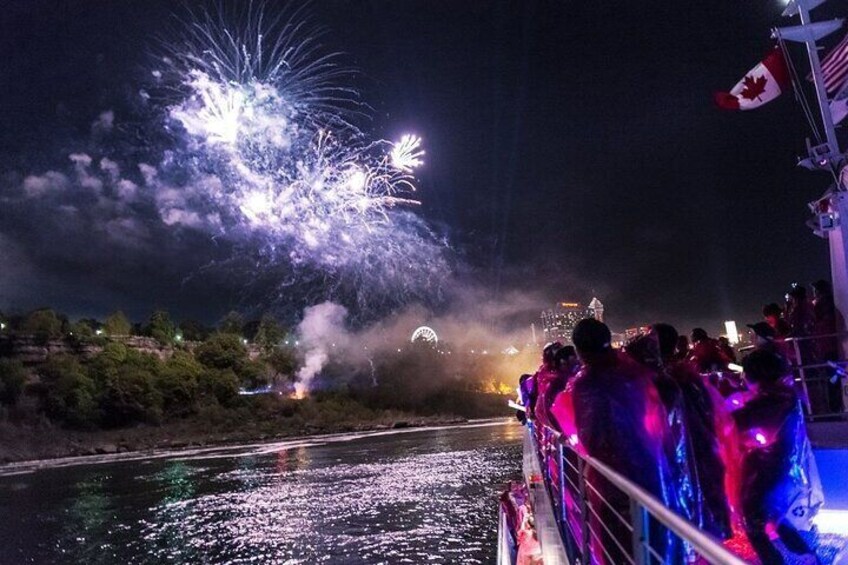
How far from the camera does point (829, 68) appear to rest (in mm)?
11953

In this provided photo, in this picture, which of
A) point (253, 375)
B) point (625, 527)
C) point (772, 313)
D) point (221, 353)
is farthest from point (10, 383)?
point (625, 527)

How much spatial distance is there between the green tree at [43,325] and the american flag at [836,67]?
107 metres

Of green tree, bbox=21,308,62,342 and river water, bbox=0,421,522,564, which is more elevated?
green tree, bbox=21,308,62,342

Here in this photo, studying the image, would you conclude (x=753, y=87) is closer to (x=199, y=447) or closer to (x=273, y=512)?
(x=273, y=512)

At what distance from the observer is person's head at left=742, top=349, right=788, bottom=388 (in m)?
4.27

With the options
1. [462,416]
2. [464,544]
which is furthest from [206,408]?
[464,544]

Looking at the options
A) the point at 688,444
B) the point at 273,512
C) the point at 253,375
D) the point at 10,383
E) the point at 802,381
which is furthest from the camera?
the point at 253,375

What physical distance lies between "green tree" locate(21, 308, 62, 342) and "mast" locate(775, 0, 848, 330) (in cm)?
10707

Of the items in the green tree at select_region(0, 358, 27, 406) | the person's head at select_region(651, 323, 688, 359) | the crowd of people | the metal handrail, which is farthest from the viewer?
the green tree at select_region(0, 358, 27, 406)

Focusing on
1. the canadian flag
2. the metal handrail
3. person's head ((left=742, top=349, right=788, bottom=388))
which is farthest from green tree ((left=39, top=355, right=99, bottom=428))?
the metal handrail

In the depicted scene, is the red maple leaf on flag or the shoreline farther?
the shoreline

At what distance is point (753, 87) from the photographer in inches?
508

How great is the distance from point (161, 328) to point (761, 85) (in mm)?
125700

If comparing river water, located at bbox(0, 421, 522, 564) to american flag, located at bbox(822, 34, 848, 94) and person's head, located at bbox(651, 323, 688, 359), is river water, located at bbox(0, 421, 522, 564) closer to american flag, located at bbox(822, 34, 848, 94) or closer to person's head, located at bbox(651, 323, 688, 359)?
american flag, located at bbox(822, 34, 848, 94)
